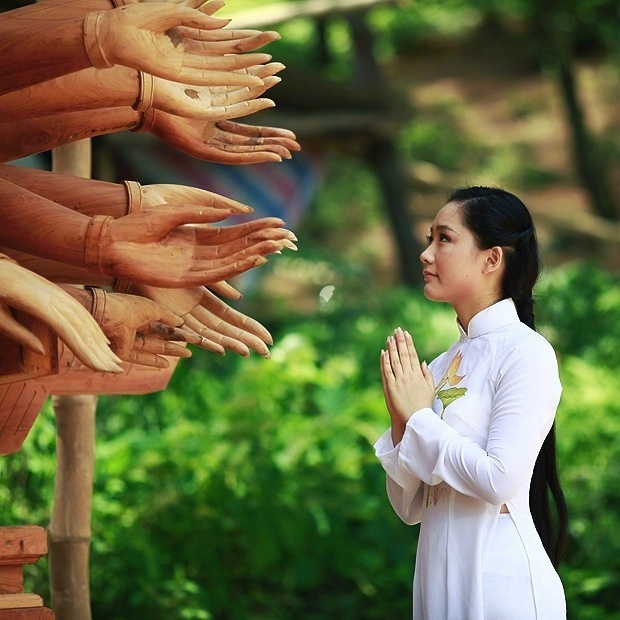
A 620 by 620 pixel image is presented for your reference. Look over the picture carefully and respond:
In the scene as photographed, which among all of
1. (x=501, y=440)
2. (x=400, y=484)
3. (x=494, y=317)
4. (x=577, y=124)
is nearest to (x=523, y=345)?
(x=494, y=317)

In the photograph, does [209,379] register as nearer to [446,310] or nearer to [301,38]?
[446,310]

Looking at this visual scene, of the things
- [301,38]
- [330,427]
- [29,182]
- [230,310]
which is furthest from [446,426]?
[301,38]

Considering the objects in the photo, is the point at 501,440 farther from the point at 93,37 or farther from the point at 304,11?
the point at 304,11

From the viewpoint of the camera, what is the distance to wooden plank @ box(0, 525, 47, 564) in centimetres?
182

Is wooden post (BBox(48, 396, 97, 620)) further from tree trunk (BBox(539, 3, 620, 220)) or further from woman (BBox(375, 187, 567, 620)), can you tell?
tree trunk (BBox(539, 3, 620, 220))

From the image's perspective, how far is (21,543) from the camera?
1.83 m

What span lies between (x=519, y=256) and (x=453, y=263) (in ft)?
0.47

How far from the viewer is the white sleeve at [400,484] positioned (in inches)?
76.9

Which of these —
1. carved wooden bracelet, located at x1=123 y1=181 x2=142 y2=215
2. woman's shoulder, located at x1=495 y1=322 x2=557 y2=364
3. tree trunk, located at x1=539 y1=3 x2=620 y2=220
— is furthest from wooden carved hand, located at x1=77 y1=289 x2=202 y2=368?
tree trunk, located at x1=539 y1=3 x2=620 y2=220

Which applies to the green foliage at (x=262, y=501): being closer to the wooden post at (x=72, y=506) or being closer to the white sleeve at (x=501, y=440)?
the wooden post at (x=72, y=506)

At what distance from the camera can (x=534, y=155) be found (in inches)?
599

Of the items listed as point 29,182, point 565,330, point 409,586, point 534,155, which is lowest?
point 409,586

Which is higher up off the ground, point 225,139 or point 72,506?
point 225,139

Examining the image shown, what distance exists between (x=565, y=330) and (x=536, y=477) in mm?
5110
